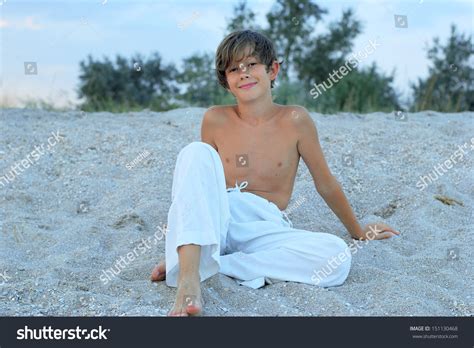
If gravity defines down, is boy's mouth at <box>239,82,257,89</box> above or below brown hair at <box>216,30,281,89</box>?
below

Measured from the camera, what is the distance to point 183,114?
5914 mm

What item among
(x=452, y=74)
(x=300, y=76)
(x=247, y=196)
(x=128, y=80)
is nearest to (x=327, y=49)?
(x=300, y=76)

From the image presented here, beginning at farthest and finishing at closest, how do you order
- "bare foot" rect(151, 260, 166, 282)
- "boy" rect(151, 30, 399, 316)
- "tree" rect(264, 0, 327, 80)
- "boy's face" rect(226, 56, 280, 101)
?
"tree" rect(264, 0, 327, 80) → "boy's face" rect(226, 56, 280, 101) → "bare foot" rect(151, 260, 166, 282) → "boy" rect(151, 30, 399, 316)

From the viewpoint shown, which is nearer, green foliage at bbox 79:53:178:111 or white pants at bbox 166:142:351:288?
white pants at bbox 166:142:351:288

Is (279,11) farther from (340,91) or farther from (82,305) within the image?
(82,305)

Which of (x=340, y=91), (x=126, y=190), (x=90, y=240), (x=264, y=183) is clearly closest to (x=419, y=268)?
(x=264, y=183)

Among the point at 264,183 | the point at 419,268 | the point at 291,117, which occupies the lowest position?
the point at 419,268

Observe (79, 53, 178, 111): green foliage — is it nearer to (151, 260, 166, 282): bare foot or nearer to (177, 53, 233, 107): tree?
(177, 53, 233, 107): tree

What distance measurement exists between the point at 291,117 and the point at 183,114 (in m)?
2.52

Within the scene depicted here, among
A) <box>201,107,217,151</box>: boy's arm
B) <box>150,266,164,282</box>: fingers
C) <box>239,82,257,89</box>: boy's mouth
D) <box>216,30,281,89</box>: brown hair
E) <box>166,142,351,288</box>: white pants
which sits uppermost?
<box>216,30,281,89</box>: brown hair

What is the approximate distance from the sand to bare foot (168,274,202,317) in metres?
0.09

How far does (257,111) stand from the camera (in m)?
3.54

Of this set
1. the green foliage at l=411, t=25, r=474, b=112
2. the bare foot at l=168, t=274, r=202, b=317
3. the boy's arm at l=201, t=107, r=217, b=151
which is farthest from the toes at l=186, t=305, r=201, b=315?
the green foliage at l=411, t=25, r=474, b=112

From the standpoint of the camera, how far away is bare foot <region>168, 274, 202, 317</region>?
2.66 metres
